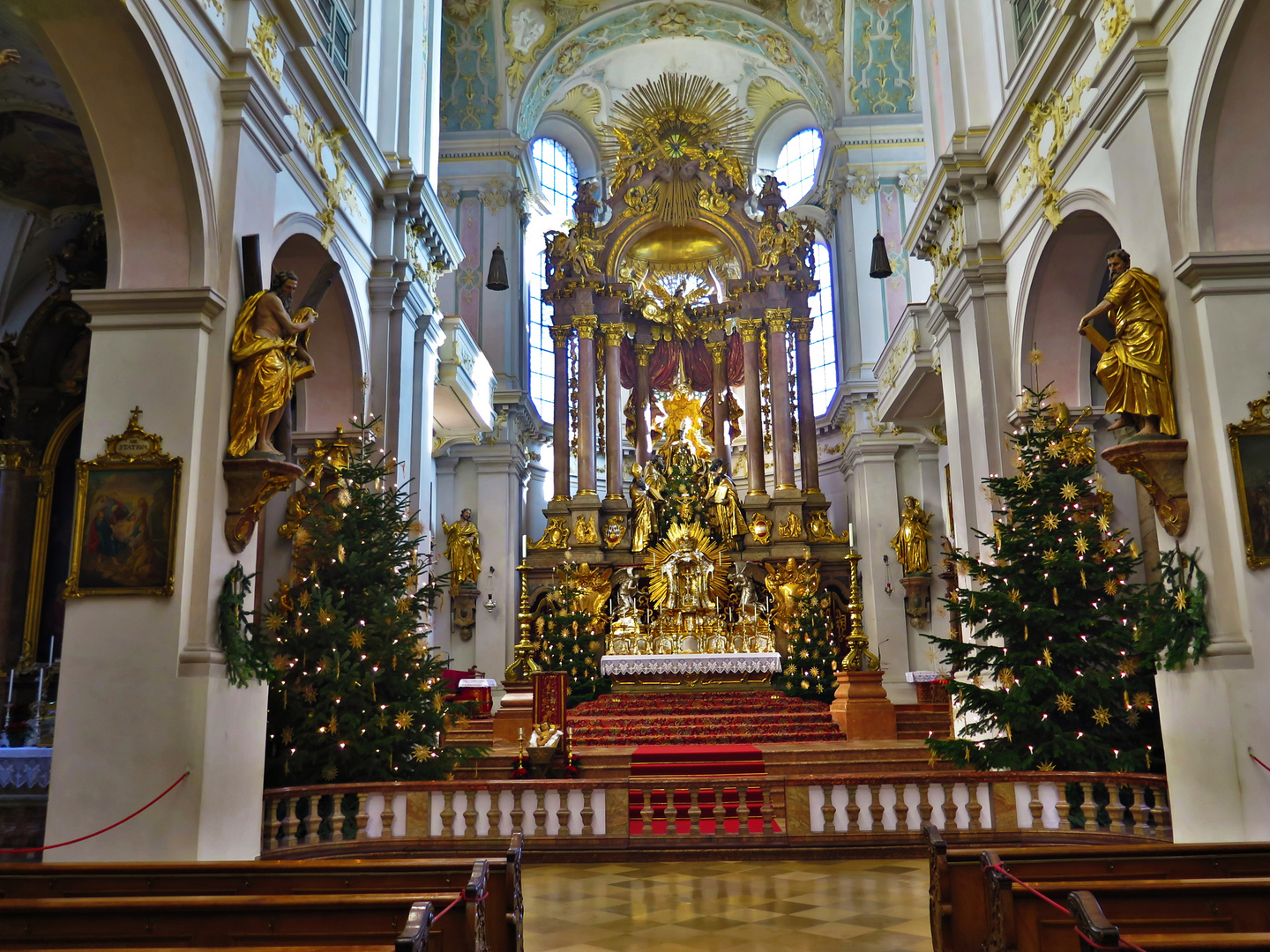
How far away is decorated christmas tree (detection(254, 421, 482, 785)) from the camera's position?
344 inches

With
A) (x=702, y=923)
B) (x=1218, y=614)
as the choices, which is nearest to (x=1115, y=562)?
(x=1218, y=614)

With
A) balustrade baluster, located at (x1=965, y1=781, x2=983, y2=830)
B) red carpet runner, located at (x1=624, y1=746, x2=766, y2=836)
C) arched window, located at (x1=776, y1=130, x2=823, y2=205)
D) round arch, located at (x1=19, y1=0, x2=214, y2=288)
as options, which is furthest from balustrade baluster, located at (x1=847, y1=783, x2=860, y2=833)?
arched window, located at (x1=776, y1=130, x2=823, y2=205)

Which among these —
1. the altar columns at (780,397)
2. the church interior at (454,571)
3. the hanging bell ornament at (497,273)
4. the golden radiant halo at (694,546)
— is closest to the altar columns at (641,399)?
the altar columns at (780,397)

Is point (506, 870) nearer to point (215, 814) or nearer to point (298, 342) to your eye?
point (215, 814)

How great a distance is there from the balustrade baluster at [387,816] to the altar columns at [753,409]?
1490 cm

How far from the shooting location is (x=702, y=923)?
625cm

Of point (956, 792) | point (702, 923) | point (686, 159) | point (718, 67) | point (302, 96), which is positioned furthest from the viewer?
point (718, 67)

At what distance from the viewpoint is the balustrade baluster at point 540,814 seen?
867cm

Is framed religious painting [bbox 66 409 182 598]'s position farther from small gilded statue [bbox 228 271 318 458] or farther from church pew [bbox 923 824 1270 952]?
church pew [bbox 923 824 1270 952]

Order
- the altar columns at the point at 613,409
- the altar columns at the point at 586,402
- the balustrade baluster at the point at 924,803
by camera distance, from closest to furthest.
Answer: the balustrade baluster at the point at 924,803 → the altar columns at the point at 586,402 → the altar columns at the point at 613,409

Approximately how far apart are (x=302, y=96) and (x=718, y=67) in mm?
18410

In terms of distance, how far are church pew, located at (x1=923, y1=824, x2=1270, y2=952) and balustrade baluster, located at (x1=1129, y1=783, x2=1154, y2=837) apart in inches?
125

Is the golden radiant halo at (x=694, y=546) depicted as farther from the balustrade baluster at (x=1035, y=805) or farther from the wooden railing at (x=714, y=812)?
the balustrade baluster at (x=1035, y=805)

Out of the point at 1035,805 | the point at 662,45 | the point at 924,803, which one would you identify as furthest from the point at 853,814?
the point at 662,45
